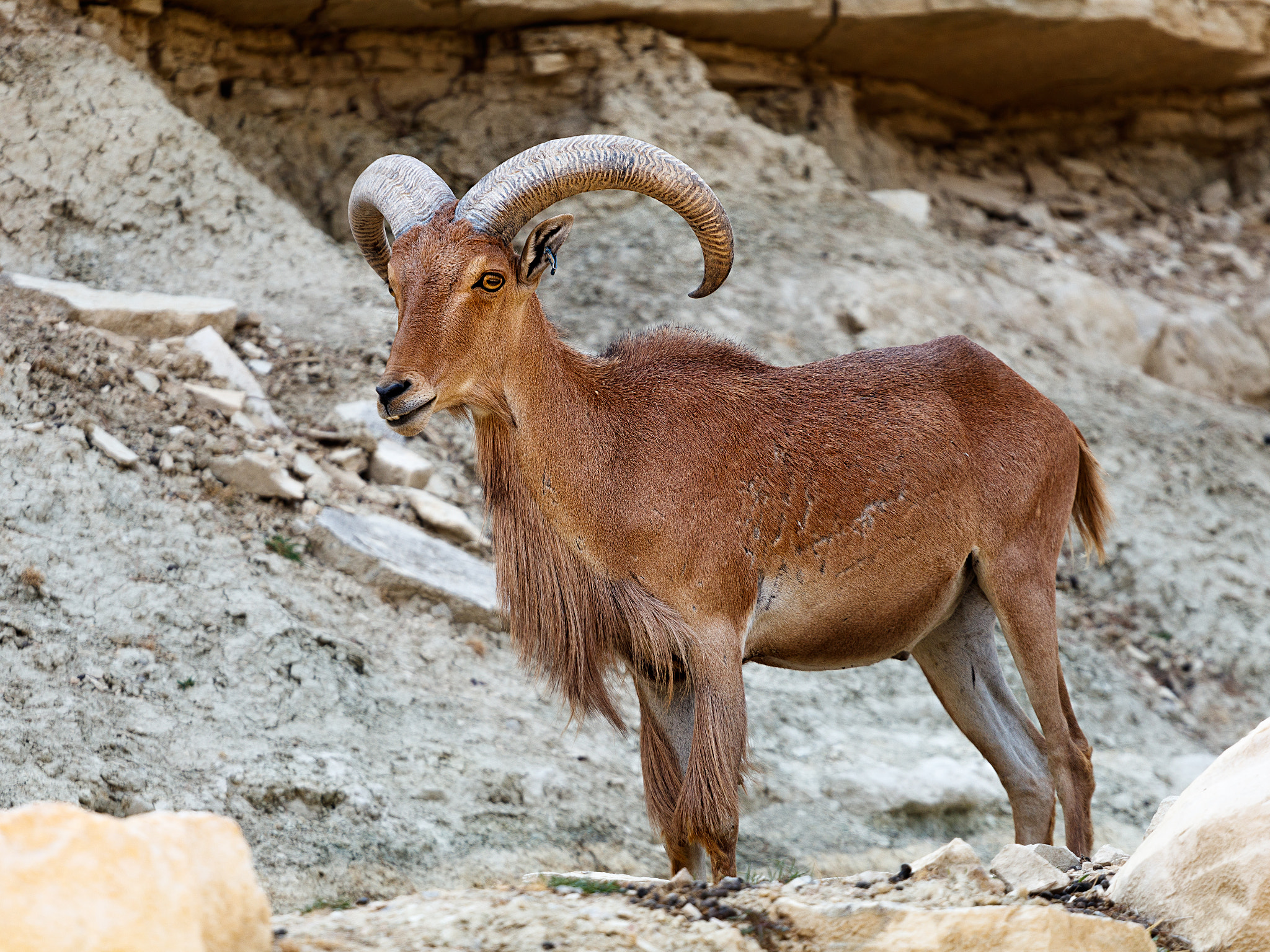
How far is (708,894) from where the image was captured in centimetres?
397

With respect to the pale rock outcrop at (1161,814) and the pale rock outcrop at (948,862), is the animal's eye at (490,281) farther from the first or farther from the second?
the pale rock outcrop at (1161,814)

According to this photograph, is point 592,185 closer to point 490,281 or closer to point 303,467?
point 490,281

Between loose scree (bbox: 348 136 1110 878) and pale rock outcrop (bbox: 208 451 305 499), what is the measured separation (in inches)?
83.7

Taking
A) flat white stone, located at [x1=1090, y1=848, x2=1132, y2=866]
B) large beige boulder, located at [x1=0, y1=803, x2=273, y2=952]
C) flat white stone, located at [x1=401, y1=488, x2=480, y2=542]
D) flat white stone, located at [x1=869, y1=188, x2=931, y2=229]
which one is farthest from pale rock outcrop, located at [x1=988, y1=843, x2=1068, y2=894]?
flat white stone, located at [x1=869, y1=188, x2=931, y2=229]

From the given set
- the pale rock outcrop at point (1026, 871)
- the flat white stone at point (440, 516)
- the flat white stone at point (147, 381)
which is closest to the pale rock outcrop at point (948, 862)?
the pale rock outcrop at point (1026, 871)

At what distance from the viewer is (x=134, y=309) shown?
8406 millimetres

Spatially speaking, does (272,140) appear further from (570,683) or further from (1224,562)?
(1224,562)

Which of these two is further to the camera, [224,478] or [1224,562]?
[1224,562]

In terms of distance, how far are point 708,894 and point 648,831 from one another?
9.89 feet

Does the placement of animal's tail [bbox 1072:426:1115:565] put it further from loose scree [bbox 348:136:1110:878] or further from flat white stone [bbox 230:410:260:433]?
flat white stone [bbox 230:410:260:433]

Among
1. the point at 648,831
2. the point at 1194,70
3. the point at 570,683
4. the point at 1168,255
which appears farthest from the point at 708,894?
the point at 1194,70

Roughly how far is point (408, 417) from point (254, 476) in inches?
129

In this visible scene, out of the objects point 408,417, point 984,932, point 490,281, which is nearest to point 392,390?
point 408,417

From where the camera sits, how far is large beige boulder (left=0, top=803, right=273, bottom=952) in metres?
2.65
